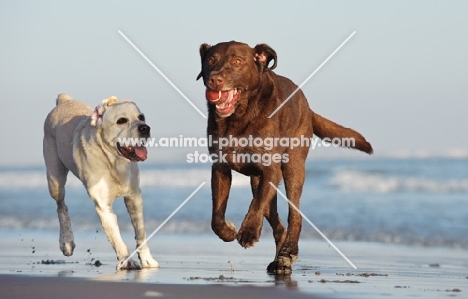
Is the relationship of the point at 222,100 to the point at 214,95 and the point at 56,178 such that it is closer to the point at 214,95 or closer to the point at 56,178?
the point at 214,95

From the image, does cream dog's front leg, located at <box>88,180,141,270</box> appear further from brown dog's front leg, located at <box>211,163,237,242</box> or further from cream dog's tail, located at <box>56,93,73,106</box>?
cream dog's tail, located at <box>56,93,73,106</box>

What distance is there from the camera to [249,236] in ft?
27.7

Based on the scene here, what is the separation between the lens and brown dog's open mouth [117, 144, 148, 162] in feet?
29.5

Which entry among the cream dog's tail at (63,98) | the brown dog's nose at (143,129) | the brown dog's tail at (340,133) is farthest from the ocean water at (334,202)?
the brown dog's nose at (143,129)

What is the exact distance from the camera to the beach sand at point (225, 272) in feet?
23.6

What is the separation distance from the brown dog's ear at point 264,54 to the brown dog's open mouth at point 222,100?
39cm

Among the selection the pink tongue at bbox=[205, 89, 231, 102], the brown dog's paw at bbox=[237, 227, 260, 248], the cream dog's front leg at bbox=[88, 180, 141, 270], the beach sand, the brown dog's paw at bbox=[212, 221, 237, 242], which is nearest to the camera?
the beach sand

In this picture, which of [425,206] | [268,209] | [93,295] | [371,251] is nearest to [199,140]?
[268,209]

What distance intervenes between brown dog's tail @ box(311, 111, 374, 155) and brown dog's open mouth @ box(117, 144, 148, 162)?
1942 millimetres

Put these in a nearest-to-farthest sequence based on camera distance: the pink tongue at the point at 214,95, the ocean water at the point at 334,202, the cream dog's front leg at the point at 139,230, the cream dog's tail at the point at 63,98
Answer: the pink tongue at the point at 214,95 → the cream dog's front leg at the point at 139,230 → the cream dog's tail at the point at 63,98 → the ocean water at the point at 334,202

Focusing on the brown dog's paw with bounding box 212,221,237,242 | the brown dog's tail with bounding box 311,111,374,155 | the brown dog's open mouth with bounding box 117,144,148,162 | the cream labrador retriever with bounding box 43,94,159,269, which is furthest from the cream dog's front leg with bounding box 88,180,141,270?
the brown dog's tail with bounding box 311,111,374,155

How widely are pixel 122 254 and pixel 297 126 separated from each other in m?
1.90

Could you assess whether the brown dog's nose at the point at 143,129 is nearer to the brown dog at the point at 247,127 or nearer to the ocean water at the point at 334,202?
the brown dog at the point at 247,127

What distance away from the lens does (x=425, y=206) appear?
18.3 m
